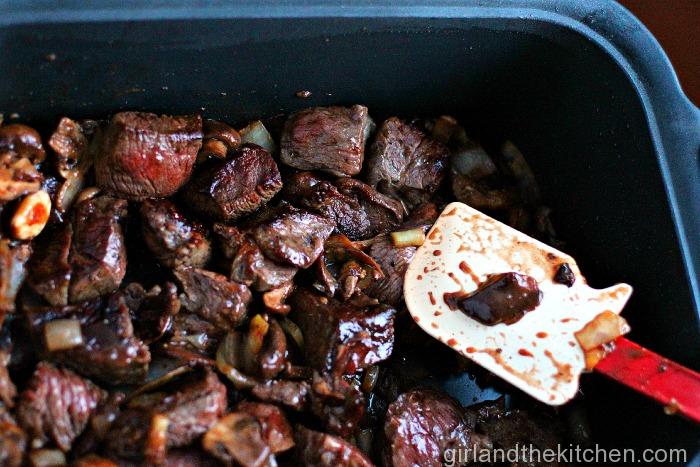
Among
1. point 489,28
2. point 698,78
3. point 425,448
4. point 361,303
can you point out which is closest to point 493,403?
point 425,448

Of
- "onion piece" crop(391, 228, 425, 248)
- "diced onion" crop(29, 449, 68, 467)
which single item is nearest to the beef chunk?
"onion piece" crop(391, 228, 425, 248)

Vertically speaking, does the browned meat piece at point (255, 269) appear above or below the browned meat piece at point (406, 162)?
below

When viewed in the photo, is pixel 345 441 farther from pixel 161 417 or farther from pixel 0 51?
pixel 0 51

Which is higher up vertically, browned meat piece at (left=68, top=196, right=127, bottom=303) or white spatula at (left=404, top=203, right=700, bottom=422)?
browned meat piece at (left=68, top=196, right=127, bottom=303)

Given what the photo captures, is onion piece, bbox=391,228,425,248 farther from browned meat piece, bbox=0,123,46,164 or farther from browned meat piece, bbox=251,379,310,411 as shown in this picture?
browned meat piece, bbox=0,123,46,164

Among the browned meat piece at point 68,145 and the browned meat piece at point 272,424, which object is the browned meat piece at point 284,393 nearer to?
the browned meat piece at point 272,424

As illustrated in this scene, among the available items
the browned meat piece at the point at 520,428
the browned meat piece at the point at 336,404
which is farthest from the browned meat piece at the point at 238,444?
the browned meat piece at the point at 520,428

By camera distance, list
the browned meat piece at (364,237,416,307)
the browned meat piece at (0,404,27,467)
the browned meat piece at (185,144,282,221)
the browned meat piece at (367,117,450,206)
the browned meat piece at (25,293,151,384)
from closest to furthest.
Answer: the browned meat piece at (0,404,27,467)
the browned meat piece at (25,293,151,384)
the browned meat piece at (185,144,282,221)
the browned meat piece at (364,237,416,307)
the browned meat piece at (367,117,450,206)
